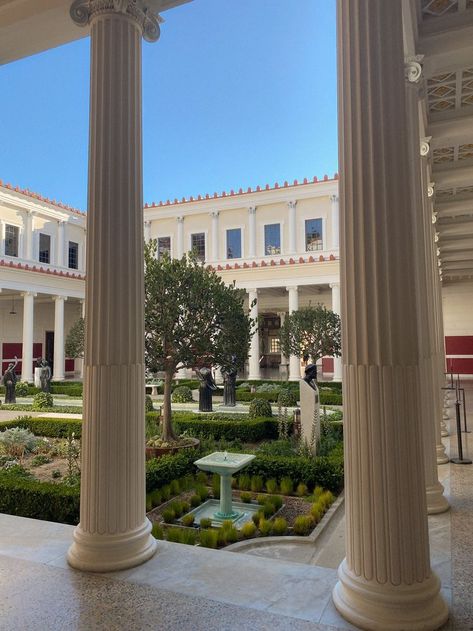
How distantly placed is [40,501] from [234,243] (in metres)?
21.0

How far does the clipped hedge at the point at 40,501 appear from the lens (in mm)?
4832

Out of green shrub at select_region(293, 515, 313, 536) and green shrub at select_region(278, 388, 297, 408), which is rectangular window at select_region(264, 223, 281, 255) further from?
green shrub at select_region(293, 515, 313, 536)

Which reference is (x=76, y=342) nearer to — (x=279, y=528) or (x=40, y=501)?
(x=40, y=501)

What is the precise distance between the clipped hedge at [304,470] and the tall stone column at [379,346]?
347 centimetres

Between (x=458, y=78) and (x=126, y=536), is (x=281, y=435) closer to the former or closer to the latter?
(x=126, y=536)

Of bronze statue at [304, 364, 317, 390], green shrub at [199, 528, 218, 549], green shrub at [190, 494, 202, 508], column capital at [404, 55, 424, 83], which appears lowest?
green shrub at [190, 494, 202, 508]

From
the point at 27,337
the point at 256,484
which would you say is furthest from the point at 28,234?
the point at 256,484

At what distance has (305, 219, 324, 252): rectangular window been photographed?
23422mm

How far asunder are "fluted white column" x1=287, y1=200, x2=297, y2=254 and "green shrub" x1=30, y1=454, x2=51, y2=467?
1774cm

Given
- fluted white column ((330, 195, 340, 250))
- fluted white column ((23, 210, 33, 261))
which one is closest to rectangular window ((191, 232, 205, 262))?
fluted white column ((330, 195, 340, 250))

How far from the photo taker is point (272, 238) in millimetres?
24438

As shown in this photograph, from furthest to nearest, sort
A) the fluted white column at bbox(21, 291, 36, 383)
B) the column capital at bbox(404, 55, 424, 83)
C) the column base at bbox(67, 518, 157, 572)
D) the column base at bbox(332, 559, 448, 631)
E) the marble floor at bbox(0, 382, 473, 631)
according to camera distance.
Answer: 1. the fluted white column at bbox(21, 291, 36, 383)
2. the column capital at bbox(404, 55, 424, 83)
3. the column base at bbox(67, 518, 157, 572)
4. the marble floor at bbox(0, 382, 473, 631)
5. the column base at bbox(332, 559, 448, 631)

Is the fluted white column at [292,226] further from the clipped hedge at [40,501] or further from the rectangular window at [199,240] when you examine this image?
the clipped hedge at [40,501]

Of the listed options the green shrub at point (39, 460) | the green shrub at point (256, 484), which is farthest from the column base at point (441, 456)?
the green shrub at point (39, 460)
